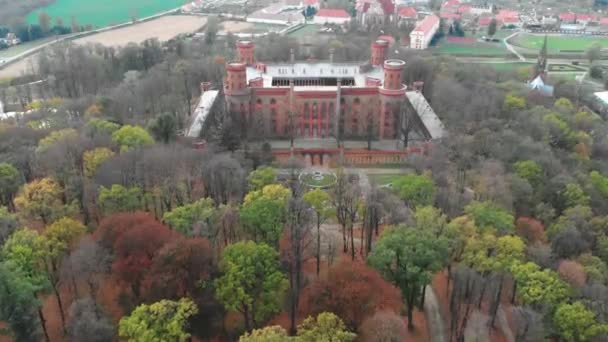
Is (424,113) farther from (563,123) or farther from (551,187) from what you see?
(551,187)

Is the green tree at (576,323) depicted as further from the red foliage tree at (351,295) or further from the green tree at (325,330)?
the green tree at (325,330)

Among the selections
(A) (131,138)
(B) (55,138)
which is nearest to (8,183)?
(B) (55,138)

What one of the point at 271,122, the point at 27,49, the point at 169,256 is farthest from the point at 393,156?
the point at 27,49

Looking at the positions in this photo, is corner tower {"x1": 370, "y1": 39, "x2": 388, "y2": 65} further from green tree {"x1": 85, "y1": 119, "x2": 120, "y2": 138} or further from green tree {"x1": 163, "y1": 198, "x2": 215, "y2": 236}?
green tree {"x1": 163, "y1": 198, "x2": 215, "y2": 236}

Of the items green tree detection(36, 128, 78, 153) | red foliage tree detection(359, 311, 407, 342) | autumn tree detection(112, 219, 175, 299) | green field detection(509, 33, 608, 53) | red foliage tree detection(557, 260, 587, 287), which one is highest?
green tree detection(36, 128, 78, 153)

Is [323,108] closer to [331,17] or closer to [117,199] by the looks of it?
[117,199]

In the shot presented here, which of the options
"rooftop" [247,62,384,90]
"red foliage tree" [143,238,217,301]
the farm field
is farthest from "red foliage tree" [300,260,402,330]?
the farm field
